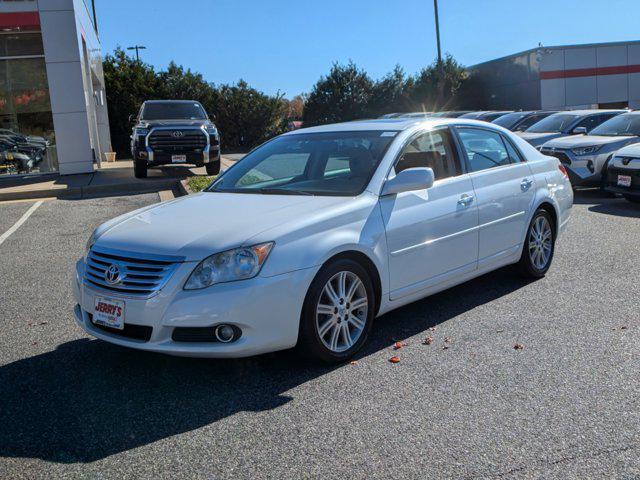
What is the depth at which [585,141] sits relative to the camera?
12.8 meters

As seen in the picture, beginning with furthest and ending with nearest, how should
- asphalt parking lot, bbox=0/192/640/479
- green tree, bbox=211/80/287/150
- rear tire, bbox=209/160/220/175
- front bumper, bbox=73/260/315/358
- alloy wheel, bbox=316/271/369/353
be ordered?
green tree, bbox=211/80/287/150 < rear tire, bbox=209/160/220/175 < alloy wheel, bbox=316/271/369/353 < front bumper, bbox=73/260/315/358 < asphalt parking lot, bbox=0/192/640/479

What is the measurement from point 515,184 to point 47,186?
12.0 meters

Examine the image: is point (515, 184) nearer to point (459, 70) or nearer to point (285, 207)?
point (285, 207)

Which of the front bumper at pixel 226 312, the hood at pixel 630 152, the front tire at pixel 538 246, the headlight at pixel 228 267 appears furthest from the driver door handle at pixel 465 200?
the hood at pixel 630 152

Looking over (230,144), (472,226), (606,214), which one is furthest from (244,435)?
(230,144)

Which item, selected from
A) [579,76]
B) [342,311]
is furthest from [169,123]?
[579,76]

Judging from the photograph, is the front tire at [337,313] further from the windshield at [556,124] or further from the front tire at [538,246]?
the windshield at [556,124]

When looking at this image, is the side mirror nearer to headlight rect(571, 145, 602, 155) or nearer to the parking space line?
the parking space line

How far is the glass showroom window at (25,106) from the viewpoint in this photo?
17938mm

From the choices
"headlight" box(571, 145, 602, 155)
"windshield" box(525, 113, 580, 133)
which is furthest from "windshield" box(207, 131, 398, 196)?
"windshield" box(525, 113, 580, 133)

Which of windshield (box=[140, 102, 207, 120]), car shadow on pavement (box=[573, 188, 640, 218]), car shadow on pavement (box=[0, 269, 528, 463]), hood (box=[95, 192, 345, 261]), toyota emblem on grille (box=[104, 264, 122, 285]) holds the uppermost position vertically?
windshield (box=[140, 102, 207, 120])

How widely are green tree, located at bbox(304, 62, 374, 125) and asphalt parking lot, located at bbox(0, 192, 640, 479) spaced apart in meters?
42.5

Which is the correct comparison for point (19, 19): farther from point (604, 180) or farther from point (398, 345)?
point (398, 345)

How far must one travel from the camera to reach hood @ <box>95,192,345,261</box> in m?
4.02
